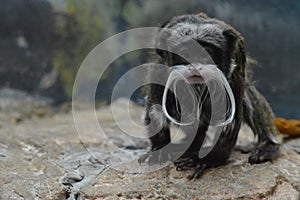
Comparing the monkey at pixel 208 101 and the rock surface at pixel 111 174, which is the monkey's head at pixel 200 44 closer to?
the monkey at pixel 208 101

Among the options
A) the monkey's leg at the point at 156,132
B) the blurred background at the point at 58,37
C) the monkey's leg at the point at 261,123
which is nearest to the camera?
the monkey's leg at the point at 156,132

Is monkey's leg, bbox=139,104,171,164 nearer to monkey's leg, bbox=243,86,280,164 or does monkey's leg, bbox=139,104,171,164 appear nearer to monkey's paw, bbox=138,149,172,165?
monkey's paw, bbox=138,149,172,165

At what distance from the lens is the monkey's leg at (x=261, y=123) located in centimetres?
309

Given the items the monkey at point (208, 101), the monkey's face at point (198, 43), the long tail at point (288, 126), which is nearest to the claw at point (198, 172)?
the monkey at point (208, 101)

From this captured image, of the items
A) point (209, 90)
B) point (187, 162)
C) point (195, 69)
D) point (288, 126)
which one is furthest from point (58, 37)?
point (195, 69)

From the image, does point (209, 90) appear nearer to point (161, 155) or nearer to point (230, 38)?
point (230, 38)

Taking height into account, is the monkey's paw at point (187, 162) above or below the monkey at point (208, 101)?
below

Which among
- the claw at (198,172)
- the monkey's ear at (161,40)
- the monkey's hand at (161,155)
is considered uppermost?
the monkey's ear at (161,40)

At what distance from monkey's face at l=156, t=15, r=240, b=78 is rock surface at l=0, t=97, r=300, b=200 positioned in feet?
2.03

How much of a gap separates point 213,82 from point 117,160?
92 cm

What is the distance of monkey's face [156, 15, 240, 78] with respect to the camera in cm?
251

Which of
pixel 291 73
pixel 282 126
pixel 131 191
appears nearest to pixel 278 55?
pixel 291 73

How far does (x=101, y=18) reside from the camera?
228 inches

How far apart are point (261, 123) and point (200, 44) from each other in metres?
0.99
